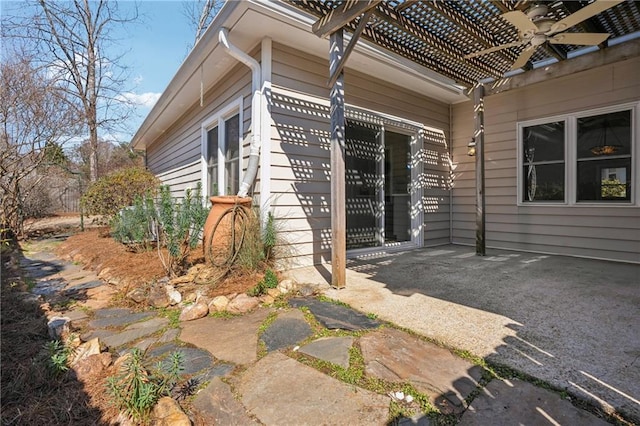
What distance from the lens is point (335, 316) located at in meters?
2.41

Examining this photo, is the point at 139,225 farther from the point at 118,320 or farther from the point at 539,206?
the point at 539,206

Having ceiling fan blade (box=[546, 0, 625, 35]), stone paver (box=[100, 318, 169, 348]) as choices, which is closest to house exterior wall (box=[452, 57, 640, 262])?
ceiling fan blade (box=[546, 0, 625, 35])

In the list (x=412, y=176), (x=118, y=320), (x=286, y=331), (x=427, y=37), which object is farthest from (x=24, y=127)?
(x=412, y=176)

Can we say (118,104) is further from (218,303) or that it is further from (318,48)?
(218,303)

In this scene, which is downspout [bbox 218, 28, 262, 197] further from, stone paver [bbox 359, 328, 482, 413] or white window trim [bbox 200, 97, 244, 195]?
stone paver [bbox 359, 328, 482, 413]

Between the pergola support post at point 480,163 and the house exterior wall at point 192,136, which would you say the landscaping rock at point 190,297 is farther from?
the pergola support post at point 480,163

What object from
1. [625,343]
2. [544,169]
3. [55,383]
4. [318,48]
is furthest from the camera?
[544,169]

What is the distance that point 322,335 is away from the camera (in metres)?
2.10

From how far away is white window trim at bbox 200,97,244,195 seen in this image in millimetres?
4312

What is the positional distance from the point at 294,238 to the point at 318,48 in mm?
2387

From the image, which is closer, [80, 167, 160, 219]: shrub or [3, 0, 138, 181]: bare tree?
[80, 167, 160, 219]: shrub

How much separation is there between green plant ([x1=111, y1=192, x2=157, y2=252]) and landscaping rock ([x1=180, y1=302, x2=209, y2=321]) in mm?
1824

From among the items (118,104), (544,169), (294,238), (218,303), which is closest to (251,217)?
(294,238)

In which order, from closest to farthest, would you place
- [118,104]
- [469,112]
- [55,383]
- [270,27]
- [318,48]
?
[55,383] < [270,27] < [318,48] < [469,112] < [118,104]
